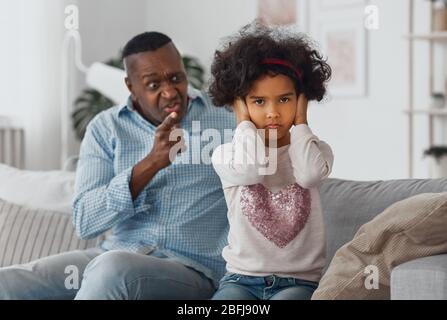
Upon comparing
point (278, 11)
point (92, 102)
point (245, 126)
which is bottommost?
point (92, 102)

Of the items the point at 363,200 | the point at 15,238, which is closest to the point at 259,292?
the point at 363,200

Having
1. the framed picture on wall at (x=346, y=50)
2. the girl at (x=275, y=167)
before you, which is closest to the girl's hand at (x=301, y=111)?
the girl at (x=275, y=167)

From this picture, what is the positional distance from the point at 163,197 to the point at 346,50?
2.37m

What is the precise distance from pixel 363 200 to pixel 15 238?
907mm

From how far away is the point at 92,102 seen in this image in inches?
162

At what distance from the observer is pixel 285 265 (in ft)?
4.13

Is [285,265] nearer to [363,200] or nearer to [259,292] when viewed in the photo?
[259,292]

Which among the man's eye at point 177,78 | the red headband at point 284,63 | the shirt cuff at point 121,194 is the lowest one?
the shirt cuff at point 121,194

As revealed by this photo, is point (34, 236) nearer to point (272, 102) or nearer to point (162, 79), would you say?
point (162, 79)

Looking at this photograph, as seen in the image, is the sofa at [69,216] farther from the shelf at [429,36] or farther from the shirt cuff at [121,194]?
the shelf at [429,36]

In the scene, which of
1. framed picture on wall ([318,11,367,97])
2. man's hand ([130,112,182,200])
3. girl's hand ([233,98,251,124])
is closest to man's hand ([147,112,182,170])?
man's hand ([130,112,182,200])

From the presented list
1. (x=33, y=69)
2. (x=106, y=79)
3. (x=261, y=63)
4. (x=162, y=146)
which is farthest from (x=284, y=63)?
(x=33, y=69)

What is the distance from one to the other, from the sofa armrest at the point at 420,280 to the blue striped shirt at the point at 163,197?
1.56ft

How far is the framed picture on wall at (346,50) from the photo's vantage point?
372 cm
